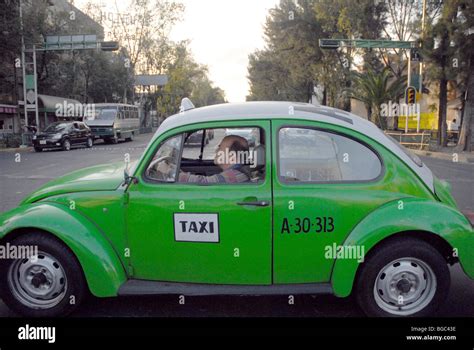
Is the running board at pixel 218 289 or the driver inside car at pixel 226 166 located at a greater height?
the driver inside car at pixel 226 166

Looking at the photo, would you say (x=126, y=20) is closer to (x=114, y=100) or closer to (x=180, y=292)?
(x=114, y=100)

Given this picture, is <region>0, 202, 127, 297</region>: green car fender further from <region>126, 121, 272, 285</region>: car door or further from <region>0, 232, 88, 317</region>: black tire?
<region>126, 121, 272, 285</region>: car door

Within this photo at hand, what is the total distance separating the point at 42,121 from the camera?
Answer: 38594 millimetres

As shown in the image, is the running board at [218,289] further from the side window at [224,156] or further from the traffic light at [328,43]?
the traffic light at [328,43]

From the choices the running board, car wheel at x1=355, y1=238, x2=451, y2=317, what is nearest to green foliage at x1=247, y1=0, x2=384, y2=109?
car wheel at x1=355, y1=238, x2=451, y2=317

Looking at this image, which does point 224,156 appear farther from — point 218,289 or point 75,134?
point 75,134

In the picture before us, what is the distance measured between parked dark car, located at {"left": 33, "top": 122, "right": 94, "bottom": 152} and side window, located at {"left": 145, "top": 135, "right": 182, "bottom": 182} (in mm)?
21830

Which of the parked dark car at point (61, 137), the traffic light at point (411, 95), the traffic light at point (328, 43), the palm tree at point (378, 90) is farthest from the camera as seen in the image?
the palm tree at point (378, 90)

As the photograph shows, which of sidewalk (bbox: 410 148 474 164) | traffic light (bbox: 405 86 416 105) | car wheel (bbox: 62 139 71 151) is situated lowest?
sidewalk (bbox: 410 148 474 164)

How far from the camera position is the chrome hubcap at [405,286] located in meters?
3.42

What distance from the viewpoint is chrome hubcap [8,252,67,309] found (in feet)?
11.6

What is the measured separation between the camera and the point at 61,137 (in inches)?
931

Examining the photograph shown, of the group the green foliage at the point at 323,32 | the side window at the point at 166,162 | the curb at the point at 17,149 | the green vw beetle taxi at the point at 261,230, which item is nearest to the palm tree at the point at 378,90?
the green foliage at the point at 323,32

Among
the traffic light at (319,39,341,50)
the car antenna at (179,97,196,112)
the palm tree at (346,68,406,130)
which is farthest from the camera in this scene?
the palm tree at (346,68,406,130)
